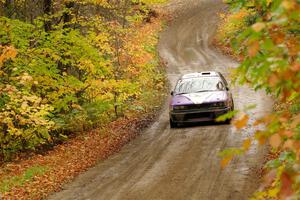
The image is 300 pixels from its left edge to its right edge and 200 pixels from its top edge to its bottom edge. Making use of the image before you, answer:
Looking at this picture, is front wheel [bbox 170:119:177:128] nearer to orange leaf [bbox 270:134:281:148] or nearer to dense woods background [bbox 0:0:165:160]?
dense woods background [bbox 0:0:165:160]

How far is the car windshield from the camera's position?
17.3 m

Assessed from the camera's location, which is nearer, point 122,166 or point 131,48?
point 122,166

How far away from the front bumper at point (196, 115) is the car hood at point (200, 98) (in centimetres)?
33

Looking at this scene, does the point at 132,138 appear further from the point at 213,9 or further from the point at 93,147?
the point at 213,9

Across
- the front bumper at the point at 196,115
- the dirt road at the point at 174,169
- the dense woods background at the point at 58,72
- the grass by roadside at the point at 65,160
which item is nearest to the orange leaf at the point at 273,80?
the dirt road at the point at 174,169

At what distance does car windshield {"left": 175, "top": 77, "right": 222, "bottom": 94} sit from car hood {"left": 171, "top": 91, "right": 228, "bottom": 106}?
1.43 ft

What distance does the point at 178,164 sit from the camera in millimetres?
12297

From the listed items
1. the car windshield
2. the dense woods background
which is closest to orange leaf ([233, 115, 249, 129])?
the dense woods background

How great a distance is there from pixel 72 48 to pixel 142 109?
5686mm

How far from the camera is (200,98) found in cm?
1638

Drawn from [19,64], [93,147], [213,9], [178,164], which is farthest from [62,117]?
[213,9]

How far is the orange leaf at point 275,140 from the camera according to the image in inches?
114

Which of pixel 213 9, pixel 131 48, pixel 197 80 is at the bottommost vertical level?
pixel 197 80

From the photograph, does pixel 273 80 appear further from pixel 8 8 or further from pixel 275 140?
pixel 8 8
